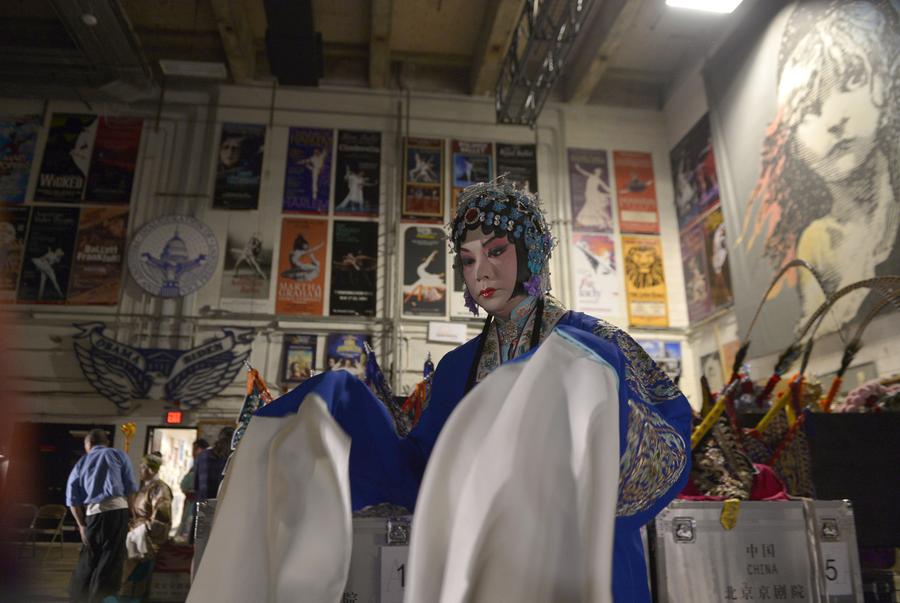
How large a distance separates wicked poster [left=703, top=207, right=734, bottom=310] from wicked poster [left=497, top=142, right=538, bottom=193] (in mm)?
2776

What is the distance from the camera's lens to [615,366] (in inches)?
32.3

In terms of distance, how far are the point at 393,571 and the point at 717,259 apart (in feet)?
27.0

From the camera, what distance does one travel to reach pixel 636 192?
10.2 meters

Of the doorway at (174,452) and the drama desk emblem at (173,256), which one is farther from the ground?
the drama desk emblem at (173,256)

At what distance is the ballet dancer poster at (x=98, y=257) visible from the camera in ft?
29.2

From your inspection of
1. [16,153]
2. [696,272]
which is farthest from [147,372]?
[696,272]

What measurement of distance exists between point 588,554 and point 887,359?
6.39 metres

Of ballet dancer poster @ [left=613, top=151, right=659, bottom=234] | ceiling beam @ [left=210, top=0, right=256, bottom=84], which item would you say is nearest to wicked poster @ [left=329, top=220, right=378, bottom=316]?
ceiling beam @ [left=210, top=0, right=256, bottom=84]

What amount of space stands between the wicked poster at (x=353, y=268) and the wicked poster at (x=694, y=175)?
5.09 metres

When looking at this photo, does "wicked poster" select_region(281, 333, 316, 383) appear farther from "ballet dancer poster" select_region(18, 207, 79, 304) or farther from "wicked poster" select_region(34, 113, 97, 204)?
"wicked poster" select_region(34, 113, 97, 204)

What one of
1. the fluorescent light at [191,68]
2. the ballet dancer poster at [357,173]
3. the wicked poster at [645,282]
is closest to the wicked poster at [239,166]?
the fluorescent light at [191,68]

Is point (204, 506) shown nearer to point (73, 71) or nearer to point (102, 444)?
point (102, 444)

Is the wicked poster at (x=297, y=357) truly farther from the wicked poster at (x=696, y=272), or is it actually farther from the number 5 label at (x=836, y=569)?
the number 5 label at (x=836, y=569)

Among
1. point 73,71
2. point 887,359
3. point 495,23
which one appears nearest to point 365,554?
point 887,359
